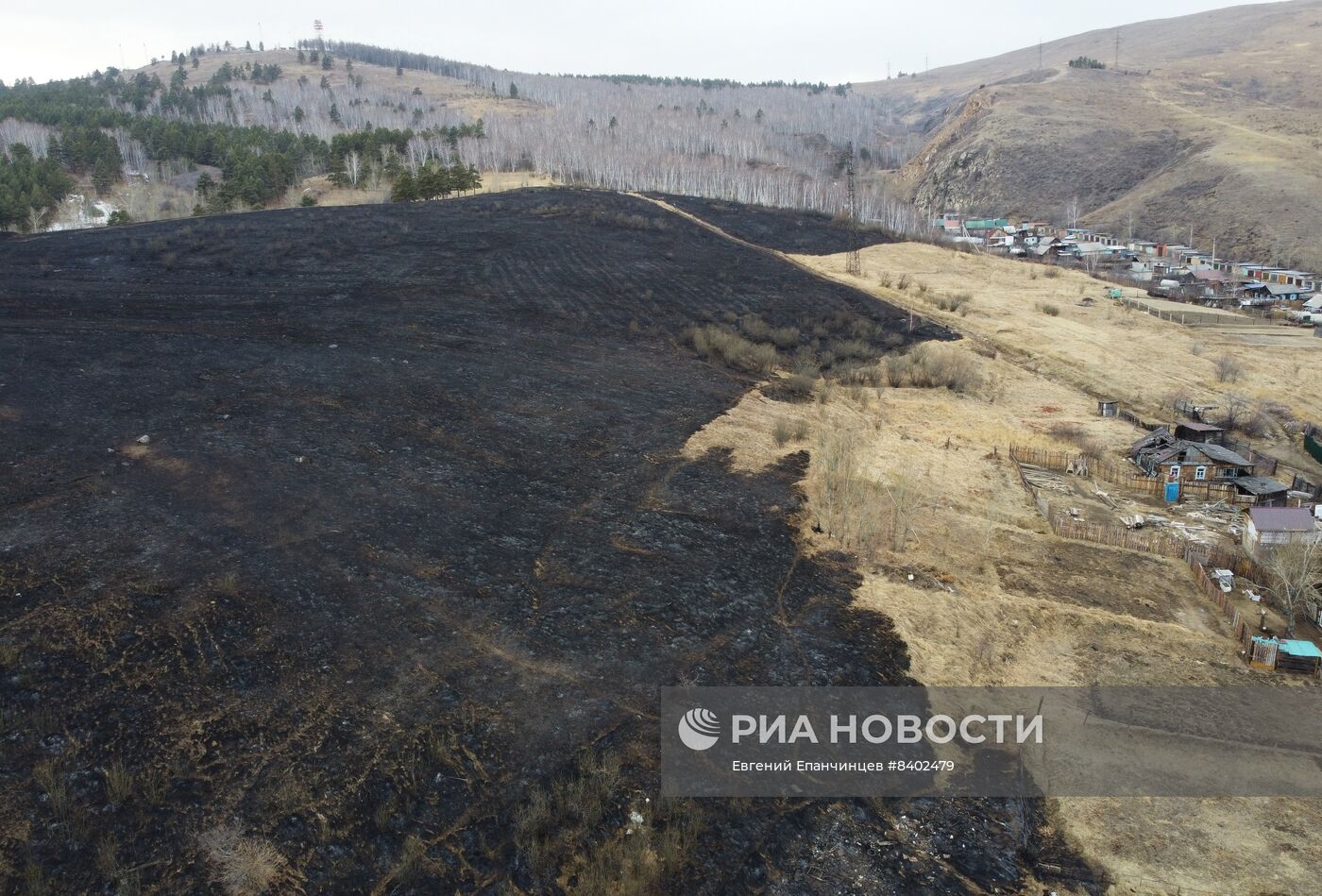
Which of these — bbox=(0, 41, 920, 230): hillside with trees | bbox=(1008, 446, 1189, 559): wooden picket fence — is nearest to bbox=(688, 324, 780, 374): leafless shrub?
bbox=(1008, 446, 1189, 559): wooden picket fence

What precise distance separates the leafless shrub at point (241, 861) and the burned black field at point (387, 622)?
1.4 inches

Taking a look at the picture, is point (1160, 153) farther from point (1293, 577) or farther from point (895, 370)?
point (1293, 577)

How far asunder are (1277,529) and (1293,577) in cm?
202

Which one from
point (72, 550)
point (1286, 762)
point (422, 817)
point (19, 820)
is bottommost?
point (1286, 762)

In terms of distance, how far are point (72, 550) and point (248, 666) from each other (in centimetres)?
523

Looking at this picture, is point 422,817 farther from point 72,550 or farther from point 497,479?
point 497,479

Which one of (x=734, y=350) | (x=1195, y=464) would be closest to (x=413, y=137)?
(x=734, y=350)

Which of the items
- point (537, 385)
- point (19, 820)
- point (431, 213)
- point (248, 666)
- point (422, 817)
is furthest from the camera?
point (431, 213)

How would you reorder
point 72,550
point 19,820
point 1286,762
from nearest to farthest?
point 19,820 < point 1286,762 < point 72,550

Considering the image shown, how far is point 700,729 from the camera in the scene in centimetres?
1205

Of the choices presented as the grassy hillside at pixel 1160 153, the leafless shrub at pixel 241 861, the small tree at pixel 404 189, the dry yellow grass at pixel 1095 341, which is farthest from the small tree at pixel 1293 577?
the grassy hillside at pixel 1160 153

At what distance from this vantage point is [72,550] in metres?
14.3

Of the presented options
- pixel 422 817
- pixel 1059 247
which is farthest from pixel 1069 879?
pixel 1059 247

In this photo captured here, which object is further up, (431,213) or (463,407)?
(431,213)
